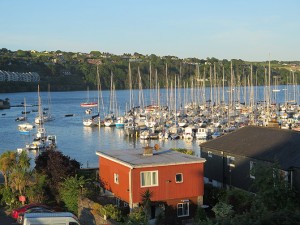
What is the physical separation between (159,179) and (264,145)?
5124 mm

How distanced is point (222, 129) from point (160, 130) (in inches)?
318

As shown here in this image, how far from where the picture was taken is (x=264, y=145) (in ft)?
75.1

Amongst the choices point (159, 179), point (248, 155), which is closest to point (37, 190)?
point (159, 179)

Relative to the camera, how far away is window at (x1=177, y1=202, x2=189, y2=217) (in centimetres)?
2138

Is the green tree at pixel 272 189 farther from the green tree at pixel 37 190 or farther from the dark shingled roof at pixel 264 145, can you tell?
the green tree at pixel 37 190

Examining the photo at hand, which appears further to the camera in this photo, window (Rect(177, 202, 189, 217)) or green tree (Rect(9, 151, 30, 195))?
green tree (Rect(9, 151, 30, 195))

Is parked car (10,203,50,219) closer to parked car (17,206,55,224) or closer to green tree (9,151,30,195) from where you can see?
parked car (17,206,55,224)

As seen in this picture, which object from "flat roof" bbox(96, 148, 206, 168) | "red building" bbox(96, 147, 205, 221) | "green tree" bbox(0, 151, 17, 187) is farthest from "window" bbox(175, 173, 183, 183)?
"green tree" bbox(0, 151, 17, 187)

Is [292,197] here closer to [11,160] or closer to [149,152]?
[149,152]

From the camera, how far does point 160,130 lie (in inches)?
2638

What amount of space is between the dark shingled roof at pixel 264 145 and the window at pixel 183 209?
358 centimetres

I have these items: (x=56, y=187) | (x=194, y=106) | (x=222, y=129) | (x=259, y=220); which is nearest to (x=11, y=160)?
(x=56, y=187)

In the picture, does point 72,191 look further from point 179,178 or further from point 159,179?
point 179,178

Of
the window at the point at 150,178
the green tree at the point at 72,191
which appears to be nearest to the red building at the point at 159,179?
the window at the point at 150,178
